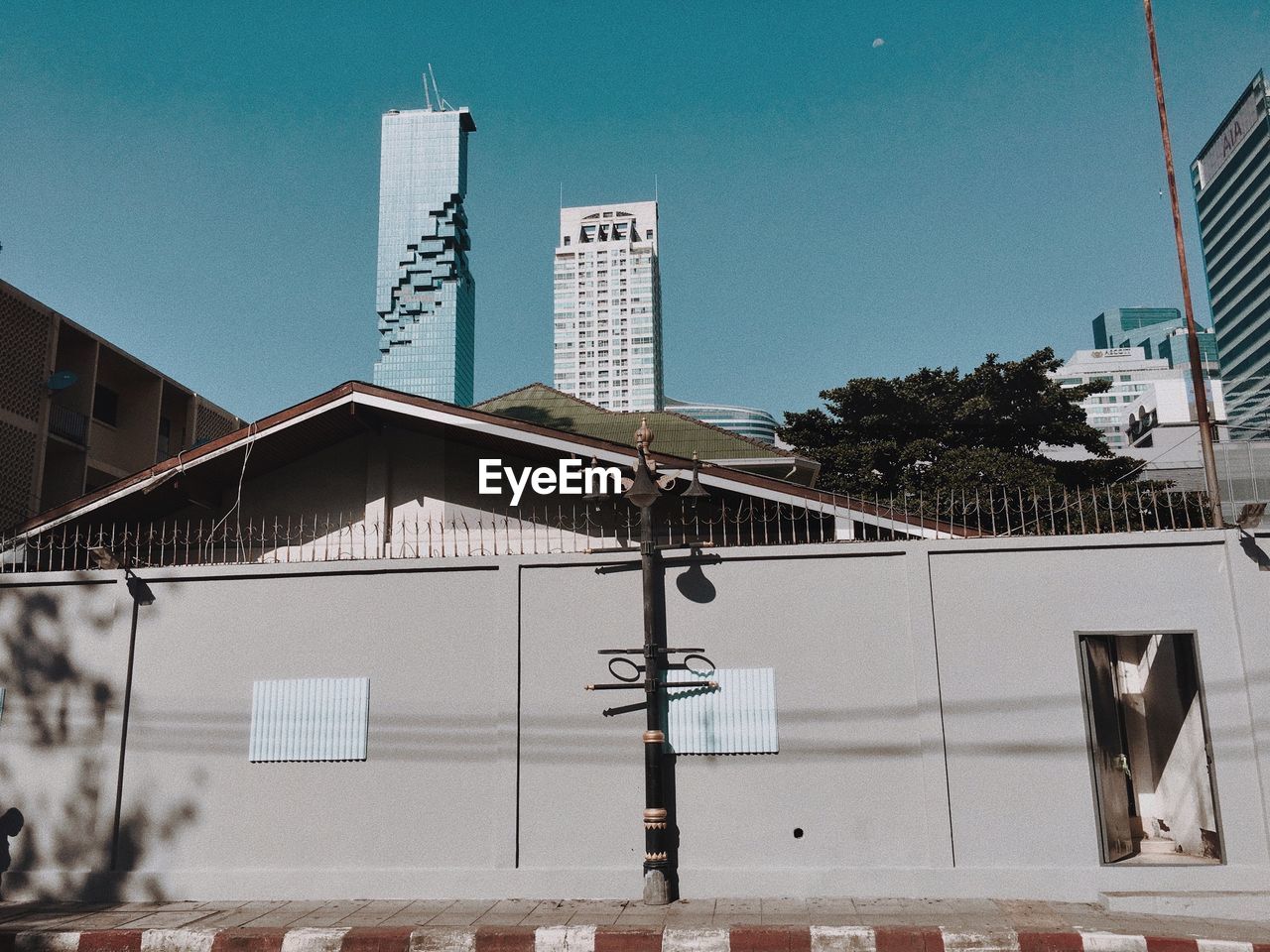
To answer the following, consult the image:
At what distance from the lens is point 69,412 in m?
25.7

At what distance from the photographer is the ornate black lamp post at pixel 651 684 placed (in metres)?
8.25

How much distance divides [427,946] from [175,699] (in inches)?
146

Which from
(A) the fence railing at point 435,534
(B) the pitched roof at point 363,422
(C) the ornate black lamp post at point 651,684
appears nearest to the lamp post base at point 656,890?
(C) the ornate black lamp post at point 651,684

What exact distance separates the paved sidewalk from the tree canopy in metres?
21.9

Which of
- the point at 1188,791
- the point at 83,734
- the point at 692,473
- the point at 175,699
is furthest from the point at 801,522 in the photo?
the point at 83,734

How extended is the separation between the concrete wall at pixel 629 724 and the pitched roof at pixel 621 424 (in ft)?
27.8

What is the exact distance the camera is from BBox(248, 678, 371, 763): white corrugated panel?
9.09 metres

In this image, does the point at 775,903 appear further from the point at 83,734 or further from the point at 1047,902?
the point at 83,734

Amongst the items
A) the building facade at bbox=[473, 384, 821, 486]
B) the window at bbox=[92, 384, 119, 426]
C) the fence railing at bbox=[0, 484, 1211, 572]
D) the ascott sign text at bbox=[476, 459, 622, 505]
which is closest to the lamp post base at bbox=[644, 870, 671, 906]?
the fence railing at bbox=[0, 484, 1211, 572]

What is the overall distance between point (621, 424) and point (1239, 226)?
478ft

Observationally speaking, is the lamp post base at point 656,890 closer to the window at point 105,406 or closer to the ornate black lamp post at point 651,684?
the ornate black lamp post at point 651,684

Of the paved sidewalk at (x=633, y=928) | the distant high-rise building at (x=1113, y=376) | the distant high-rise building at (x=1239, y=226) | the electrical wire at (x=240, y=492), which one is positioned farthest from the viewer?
the distant high-rise building at (x=1113, y=376)

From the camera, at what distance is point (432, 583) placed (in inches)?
367

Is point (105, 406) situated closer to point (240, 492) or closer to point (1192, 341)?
point (240, 492)
